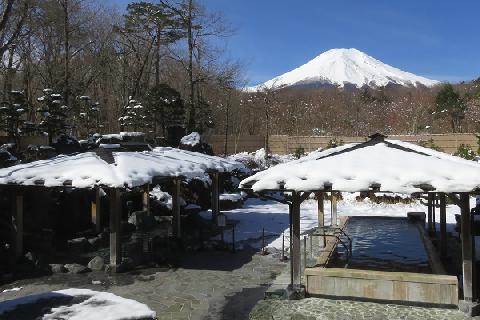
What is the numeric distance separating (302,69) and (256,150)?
130 meters

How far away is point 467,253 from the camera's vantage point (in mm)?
7980

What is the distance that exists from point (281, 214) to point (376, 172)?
12.2 metres

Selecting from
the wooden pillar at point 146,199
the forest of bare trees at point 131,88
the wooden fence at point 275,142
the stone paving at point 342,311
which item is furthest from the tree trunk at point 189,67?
the stone paving at point 342,311

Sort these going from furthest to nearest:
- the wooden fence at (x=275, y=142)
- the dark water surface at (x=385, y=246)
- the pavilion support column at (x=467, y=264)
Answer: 1. the wooden fence at (x=275, y=142)
2. the dark water surface at (x=385, y=246)
3. the pavilion support column at (x=467, y=264)

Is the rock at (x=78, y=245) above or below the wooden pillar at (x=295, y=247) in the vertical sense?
below

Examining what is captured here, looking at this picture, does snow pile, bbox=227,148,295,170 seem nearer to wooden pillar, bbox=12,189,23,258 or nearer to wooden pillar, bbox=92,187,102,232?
wooden pillar, bbox=92,187,102,232

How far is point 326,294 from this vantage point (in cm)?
874

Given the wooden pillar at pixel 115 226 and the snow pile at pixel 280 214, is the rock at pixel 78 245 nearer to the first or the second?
the wooden pillar at pixel 115 226

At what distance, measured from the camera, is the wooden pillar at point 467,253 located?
25.8 ft

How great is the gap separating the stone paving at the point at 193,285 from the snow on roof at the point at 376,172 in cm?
244

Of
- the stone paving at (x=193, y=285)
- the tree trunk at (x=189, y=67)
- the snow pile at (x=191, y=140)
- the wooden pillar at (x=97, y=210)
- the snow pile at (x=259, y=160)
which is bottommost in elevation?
the stone paving at (x=193, y=285)

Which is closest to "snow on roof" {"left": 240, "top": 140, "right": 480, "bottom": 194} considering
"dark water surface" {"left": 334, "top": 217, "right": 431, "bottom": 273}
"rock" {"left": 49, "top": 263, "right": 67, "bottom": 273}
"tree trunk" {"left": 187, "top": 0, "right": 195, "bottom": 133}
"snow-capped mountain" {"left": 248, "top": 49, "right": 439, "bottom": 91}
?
"dark water surface" {"left": 334, "top": 217, "right": 431, "bottom": 273}

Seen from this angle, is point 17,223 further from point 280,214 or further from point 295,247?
point 280,214

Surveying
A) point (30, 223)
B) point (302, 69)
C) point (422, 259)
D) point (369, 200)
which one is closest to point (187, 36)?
point (369, 200)
